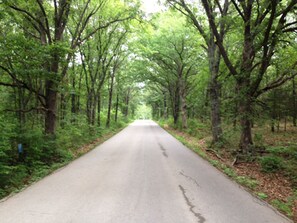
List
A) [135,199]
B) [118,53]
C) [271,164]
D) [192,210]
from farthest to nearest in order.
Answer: [118,53]
[271,164]
[135,199]
[192,210]

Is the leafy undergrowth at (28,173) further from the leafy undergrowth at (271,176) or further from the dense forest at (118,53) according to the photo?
the leafy undergrowth at (271,176)

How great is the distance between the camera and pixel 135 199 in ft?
15.6

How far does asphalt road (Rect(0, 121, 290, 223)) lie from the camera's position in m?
3.95

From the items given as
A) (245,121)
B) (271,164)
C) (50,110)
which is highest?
(50,110)

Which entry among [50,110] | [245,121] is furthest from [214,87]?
[50,110]

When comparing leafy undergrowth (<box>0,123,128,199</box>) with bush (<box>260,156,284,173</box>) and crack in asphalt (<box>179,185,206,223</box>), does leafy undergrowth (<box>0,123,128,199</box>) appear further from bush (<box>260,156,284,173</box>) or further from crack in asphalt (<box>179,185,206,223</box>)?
bush (<box>260,156,284,173</box>)

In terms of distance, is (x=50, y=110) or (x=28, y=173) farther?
(x=50, y=110)

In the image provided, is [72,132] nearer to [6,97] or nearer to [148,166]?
[6,97]

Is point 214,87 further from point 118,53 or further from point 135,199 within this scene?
point 118,53

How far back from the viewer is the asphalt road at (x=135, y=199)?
395 centimetres

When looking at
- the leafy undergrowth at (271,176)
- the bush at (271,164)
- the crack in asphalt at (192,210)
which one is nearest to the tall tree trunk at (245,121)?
the leafy undergrowth at (271,176)

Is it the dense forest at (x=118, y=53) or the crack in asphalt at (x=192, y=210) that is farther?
the dense forest at (x=118, y=53)

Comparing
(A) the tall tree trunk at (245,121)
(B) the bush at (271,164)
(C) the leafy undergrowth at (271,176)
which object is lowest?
(C) the leafy undergrowth at (271,176)

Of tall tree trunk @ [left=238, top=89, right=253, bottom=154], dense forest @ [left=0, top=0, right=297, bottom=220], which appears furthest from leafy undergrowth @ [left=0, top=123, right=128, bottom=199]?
tall tree trunk @ [left=238, top=89, right=253, bottom=154]
